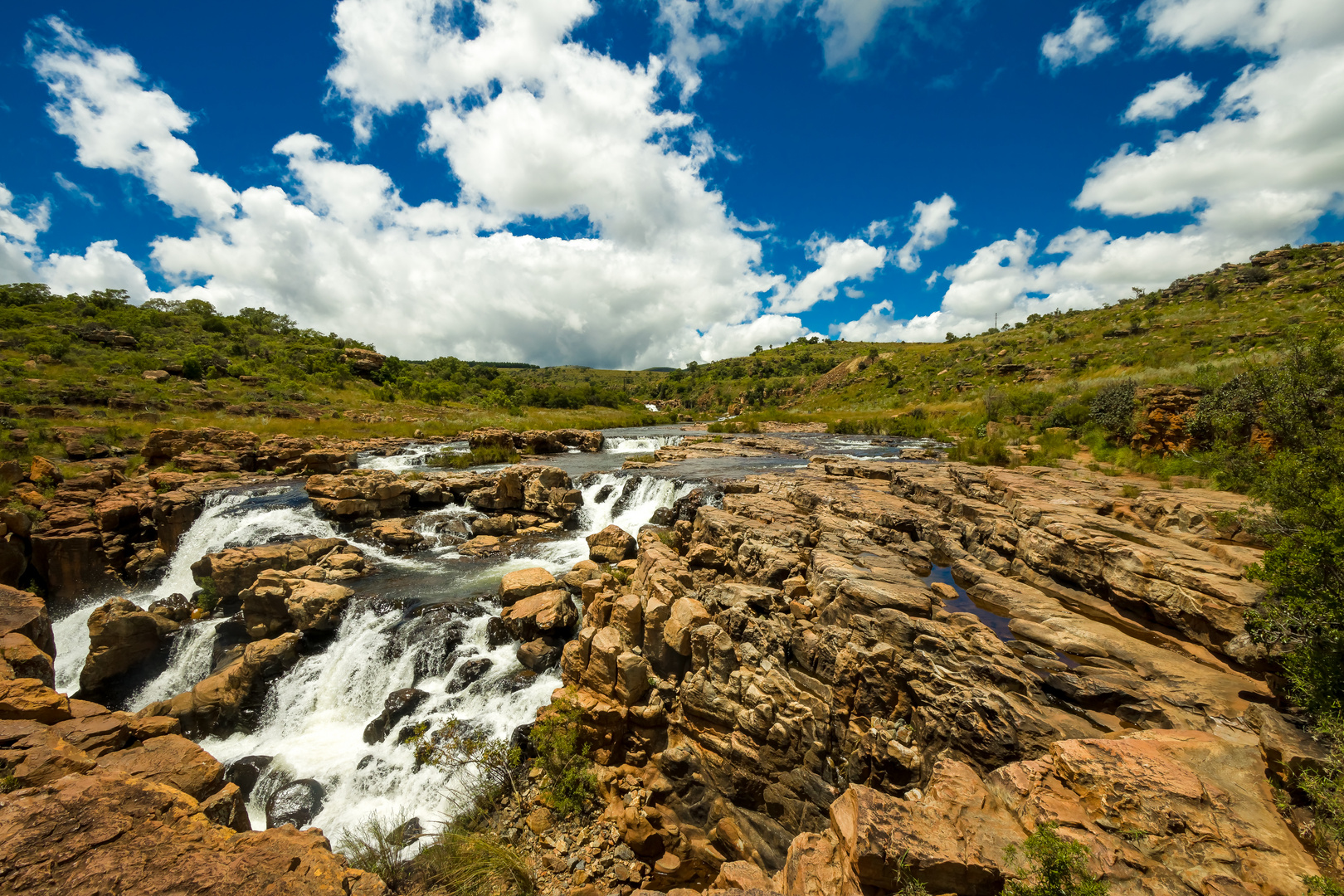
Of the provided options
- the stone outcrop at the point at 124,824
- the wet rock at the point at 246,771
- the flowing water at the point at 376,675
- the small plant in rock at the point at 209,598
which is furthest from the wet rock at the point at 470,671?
the small plant in rock at the point at 209,598

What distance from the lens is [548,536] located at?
18297mm

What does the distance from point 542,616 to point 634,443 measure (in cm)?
2900

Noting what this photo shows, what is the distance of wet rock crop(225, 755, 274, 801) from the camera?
8456mm

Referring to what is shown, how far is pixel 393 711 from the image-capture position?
31.8 feet

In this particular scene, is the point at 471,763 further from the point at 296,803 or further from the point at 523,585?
the point at 523,585

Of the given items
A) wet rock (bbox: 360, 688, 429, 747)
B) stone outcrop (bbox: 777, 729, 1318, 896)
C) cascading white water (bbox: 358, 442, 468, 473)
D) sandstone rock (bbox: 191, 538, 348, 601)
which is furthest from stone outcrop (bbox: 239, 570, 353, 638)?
cascading white water (bbox: 358, 442, 468, 473)

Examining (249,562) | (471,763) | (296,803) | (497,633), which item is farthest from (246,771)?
(249,562)

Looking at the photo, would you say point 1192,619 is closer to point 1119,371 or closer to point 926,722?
point 926,722

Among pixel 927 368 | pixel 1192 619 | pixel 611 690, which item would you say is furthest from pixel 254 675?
pixel 927 368

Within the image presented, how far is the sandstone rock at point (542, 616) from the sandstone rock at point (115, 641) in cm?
926

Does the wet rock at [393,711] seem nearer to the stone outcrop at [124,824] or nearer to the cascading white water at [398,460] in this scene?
the stone outcrop at [124,824]

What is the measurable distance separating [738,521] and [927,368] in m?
52.8

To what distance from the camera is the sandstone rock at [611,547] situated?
14891 mm

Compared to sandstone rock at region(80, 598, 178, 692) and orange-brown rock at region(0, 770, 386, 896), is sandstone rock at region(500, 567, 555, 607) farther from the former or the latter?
sandstone rock at region(80, 598, 178, 692)
